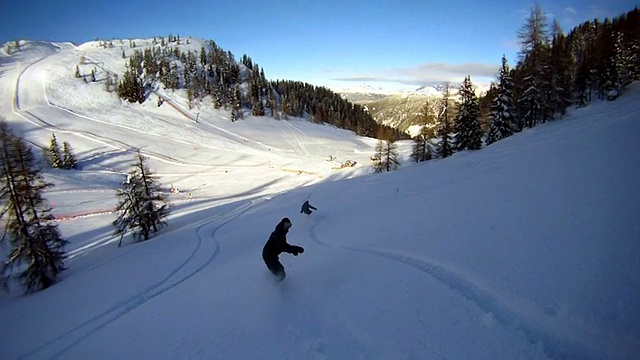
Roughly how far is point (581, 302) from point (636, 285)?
3.81ft

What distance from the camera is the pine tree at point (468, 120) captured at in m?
39.3

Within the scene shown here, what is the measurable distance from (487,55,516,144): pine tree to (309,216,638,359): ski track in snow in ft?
123

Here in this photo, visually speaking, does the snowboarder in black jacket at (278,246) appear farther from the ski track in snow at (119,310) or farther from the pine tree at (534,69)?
the pine tree at (534,69)

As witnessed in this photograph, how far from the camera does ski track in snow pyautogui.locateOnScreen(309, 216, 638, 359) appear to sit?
17.2ft

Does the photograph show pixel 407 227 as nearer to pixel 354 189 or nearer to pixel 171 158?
pixel 354 189

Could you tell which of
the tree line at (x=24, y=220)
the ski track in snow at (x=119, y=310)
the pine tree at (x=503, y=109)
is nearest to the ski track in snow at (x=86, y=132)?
the tree line at (x=24, y=220)

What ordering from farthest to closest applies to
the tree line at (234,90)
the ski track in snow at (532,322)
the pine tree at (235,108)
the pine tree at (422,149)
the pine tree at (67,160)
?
the tree line at (234,90) → the pine tree at (235,108) → the pine tree at (67,160) → the pine tree at (422,149) → the ski track in snow at (532,322)

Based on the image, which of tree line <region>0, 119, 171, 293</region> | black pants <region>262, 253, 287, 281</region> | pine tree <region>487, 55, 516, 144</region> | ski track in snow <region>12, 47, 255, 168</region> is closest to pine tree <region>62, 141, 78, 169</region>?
ski track in snow <region>12, 47, 255, 168</region>

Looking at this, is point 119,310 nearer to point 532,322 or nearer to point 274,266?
point 274,266

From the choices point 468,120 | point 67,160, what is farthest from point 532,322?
point 67,160

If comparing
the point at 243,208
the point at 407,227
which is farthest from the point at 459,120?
the point at 407,227

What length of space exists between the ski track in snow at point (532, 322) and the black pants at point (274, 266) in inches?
162

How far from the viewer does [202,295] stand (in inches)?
384

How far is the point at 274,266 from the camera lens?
8.95 meters
